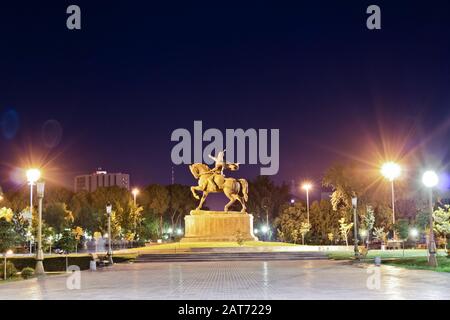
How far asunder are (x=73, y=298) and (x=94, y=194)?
87.1 meters

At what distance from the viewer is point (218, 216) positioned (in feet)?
168

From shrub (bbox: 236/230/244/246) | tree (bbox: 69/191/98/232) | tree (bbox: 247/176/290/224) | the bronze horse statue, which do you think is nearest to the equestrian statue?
the bronze horse statue

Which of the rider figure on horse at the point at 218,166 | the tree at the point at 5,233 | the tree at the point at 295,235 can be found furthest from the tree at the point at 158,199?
the tree at the point at 5,233

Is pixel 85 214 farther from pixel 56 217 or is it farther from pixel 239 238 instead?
pixel 239 238

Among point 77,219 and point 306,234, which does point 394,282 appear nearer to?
point 306,234

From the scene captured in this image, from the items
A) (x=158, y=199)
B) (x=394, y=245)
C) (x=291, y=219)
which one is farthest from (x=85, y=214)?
(x=394, y=245)

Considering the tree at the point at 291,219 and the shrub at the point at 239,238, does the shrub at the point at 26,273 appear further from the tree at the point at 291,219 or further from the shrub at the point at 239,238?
the tree at the point at 291,219

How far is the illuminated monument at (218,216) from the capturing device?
167 feet

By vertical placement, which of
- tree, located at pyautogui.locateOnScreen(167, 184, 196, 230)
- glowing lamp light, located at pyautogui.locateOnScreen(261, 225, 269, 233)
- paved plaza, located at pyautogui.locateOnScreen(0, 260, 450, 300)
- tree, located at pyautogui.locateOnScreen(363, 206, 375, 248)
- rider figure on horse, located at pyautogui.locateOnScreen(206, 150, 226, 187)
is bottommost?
glowing lamp light, located at pyautogui.locateOnScreen(261, 225, 269, 233)

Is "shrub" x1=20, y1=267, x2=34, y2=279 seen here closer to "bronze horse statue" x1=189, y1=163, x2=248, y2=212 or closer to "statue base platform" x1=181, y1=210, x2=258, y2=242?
"statue base platform" x1=181, y1=210, x2=258, y2=242

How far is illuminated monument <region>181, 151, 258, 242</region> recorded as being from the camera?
50.9 m
